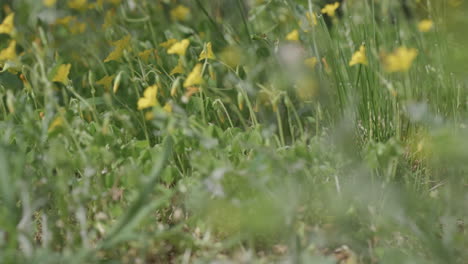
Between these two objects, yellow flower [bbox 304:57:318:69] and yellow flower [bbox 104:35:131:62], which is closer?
yellow flower [bbox 304:57:318:69]

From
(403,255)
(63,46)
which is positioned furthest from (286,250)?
(63,46)

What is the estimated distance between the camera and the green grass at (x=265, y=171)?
142 centimetres

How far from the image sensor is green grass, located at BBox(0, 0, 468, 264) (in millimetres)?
1420

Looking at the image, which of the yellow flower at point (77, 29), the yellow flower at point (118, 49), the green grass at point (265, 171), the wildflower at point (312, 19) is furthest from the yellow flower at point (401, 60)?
the yellow flower at point (77, 29)

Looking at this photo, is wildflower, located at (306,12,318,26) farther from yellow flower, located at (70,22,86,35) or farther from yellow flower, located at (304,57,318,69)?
yellow flower, located at (70,22,86,35)

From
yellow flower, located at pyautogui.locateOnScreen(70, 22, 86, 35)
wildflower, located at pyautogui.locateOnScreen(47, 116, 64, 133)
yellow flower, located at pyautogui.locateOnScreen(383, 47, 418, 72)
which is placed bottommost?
yellow flower, located at pyautogui.locateOnScreen(70, 22, 86, 35)

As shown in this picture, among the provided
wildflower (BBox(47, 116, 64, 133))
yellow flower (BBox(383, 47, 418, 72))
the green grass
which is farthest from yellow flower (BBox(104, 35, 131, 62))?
yellow flower (BBox(383, 47, 418, 72))

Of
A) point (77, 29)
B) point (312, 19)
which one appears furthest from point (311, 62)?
point (77, 29)

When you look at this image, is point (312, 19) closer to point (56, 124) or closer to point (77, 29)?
→ point (56, 124)

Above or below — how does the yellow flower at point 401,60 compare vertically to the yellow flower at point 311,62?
above

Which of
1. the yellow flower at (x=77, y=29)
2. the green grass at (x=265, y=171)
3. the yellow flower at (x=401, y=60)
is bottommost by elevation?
the green grass at (x=265, y=171)

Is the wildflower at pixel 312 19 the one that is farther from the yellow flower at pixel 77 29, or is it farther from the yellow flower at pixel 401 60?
the yellow flower at pixel 77 29

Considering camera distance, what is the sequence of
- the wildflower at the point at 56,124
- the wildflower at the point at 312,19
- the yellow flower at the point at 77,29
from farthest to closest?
1. the yellow flower at the point at 77,29
2. the wildflower at the point at 312,19
3. the wildflower at the point at 56,124

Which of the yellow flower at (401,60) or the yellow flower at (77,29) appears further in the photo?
the yellow flower at (77,29)
